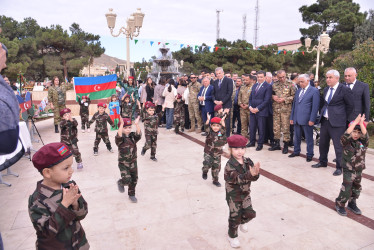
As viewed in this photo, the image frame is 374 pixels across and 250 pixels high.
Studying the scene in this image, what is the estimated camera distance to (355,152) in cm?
360

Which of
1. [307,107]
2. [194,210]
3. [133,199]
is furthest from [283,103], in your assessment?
[133,199]

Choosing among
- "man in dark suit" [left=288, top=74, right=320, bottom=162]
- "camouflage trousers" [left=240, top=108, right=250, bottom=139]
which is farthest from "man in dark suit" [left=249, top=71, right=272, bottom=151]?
"man in dark suit" [left=288, top=74, right=320, bottom=162]

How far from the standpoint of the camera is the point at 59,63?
30.6 m

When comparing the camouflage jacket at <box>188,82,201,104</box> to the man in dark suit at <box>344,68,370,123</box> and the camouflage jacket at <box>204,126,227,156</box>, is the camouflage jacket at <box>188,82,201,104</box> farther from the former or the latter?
the man in dark suit at <box>344,68,370,123</box>

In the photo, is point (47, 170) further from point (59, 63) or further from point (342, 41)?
point (59, 63)

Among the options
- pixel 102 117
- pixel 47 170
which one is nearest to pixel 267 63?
pixel 102 117

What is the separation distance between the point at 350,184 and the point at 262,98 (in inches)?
149

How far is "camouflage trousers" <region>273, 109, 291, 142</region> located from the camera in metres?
6.78

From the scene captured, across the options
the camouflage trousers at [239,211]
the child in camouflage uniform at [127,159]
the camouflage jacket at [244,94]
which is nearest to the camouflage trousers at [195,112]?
the camouflage jacket at [244,94]

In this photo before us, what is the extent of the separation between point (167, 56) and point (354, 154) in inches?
1106

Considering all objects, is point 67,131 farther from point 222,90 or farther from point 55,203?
point 222,90

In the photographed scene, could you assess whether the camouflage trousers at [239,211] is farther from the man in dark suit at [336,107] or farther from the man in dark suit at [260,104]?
the man in dark suit at [260,104]

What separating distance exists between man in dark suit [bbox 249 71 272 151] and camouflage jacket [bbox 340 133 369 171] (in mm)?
3472

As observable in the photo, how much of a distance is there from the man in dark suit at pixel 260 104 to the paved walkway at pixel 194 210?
1.31 m
